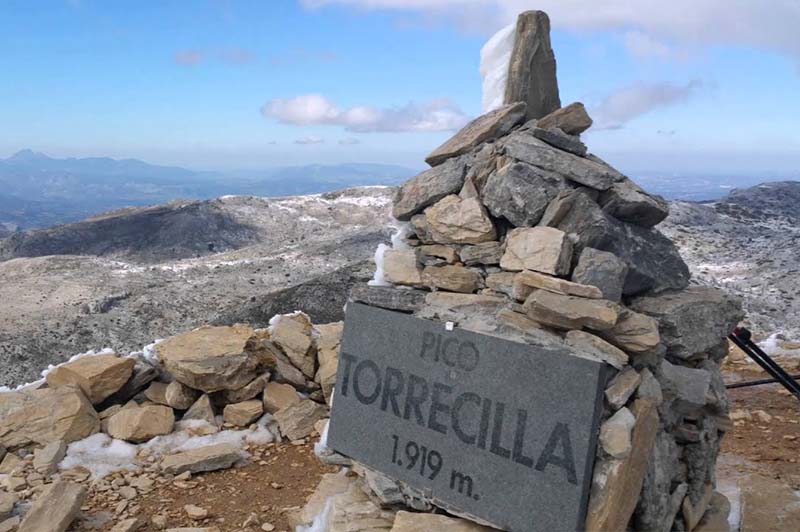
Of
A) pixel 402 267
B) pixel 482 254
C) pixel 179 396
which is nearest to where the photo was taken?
pixel 482 254

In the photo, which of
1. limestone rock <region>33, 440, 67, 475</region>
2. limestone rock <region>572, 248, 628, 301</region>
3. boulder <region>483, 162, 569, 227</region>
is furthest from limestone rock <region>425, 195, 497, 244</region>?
limestone rock <region>33, 440, 67, 475</region>

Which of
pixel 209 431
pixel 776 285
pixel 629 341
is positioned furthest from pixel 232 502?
pixel 776 285

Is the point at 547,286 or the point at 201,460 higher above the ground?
the point at 547,286

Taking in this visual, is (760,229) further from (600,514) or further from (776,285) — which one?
(600,514)

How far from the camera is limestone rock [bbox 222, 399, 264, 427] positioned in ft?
26.2

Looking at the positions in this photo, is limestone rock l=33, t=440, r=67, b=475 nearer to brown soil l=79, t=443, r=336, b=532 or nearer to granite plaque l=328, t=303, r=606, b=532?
brown soil l=79, t=443, r=336, b=532

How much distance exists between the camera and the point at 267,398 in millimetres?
8258

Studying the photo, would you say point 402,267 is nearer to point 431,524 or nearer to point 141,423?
point 431,524

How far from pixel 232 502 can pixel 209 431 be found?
1658mm

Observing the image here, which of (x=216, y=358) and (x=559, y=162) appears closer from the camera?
(x=559, y=162)

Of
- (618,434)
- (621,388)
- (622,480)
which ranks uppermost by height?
(621,388)

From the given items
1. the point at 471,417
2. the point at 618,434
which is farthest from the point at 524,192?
the point at 618,434

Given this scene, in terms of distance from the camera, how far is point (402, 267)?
5145 mm

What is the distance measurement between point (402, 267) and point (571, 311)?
1594 mm
